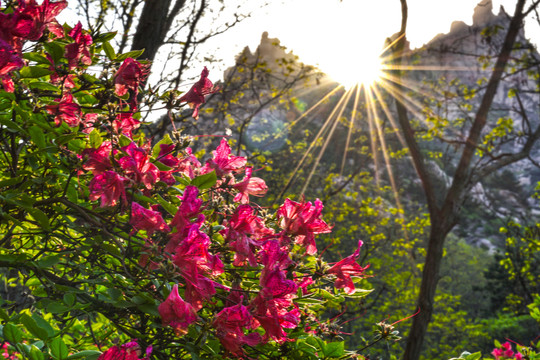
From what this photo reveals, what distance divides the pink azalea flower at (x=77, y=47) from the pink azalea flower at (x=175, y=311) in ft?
2.14

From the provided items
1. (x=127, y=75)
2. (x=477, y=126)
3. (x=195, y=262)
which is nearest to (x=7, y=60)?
(x=127, y=75)

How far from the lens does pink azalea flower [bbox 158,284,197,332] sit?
33.7 inches

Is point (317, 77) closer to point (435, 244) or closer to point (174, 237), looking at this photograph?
point (435, 244)

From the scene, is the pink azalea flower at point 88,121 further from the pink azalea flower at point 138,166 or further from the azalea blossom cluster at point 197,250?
the pink azalea flower at point 138,166

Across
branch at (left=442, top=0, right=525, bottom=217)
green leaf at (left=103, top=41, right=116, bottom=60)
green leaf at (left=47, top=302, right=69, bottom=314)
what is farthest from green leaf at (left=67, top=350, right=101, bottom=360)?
branch at (left=442, top=0, right=525, bottom=217)

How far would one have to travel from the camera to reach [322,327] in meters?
1.40

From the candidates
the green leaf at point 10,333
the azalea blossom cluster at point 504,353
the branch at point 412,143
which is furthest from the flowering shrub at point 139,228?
the branch at point 412,143

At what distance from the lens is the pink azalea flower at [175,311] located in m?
0.86

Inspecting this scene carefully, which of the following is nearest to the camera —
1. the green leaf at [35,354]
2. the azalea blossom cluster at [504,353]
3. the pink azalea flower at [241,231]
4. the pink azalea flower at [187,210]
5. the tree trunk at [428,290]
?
the green leaf at [35,354]

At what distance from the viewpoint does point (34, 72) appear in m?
1.10

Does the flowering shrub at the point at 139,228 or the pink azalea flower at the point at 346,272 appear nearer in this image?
the flowering shrub at the point at 139,228

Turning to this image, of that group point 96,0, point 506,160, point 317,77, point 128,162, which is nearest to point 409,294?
point 506,160

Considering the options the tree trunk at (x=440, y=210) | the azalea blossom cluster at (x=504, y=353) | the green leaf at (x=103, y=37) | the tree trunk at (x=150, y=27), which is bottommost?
the azalea blossom cluster at (x=504, y=353)

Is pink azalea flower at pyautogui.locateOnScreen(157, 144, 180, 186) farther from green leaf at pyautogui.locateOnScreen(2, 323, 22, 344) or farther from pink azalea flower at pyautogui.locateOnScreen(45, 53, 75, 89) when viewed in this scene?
green leaf at pyautogui.locateOnScreen(2, 323, 22, 344)
